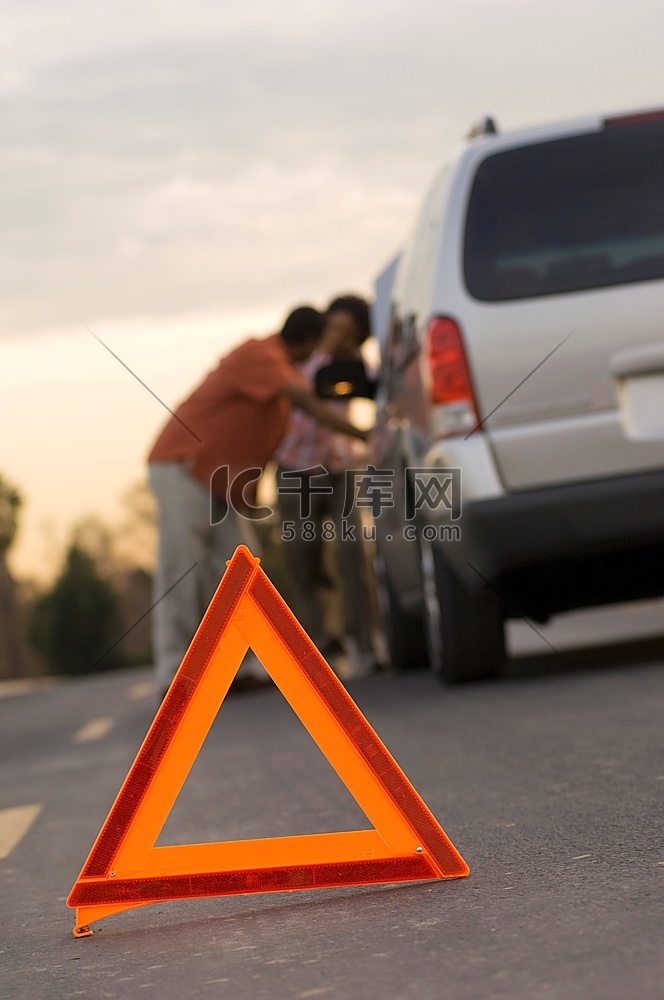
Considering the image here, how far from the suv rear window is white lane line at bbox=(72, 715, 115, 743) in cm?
349

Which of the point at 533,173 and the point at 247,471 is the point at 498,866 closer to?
the point at 533,173

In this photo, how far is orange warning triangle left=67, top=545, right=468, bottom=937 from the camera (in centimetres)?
331

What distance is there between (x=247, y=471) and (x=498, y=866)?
557cm

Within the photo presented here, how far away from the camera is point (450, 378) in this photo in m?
6.34

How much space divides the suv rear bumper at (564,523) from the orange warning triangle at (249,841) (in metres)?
2.81

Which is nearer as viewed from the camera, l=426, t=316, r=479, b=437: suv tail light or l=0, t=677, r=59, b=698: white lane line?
l=426, t=316, r=479, b=437: suv tail light

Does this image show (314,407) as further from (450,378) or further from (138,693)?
(138,693)

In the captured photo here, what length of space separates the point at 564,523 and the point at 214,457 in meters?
3.05

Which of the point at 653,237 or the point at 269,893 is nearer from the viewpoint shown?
the point at 269,893

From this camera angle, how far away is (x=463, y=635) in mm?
6816

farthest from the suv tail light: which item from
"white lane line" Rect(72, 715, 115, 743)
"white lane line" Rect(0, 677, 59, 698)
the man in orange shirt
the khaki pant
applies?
"white lane line" Rect(0, 677, 59, 698)

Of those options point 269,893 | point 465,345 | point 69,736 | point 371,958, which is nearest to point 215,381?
point 69,736

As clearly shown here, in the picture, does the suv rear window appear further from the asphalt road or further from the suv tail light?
the asphalt road

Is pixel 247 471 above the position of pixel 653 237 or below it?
below
